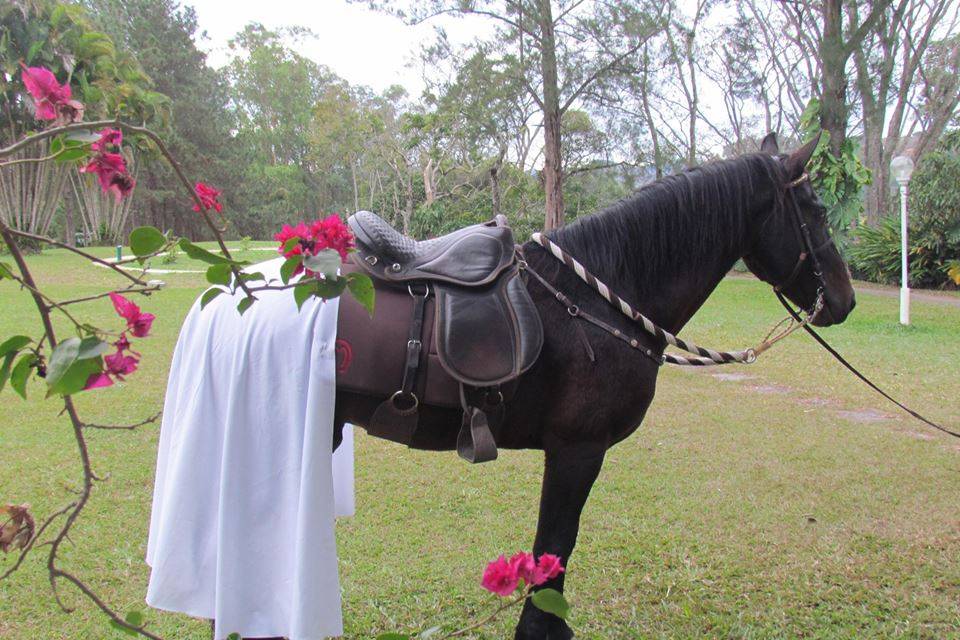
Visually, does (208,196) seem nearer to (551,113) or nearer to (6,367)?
(6,367)

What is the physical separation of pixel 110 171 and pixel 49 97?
0.38ft

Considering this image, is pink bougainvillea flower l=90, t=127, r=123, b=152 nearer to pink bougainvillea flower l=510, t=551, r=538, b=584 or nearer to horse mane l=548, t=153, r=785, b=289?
pink bougainvillea flower l=510, t=551, r=538, b=584

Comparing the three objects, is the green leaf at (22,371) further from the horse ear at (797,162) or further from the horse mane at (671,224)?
the horse ear at (797,162)

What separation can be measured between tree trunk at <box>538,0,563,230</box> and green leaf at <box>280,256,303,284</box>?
11.8 metres

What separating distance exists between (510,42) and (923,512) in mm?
12485

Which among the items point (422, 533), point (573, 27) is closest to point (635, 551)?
point (422, 533)

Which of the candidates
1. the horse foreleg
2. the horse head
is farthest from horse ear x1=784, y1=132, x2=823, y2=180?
the horse foreleg

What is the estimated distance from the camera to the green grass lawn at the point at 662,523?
8.27ft

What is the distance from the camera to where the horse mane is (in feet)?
6.68

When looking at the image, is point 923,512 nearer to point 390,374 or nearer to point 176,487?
point 390,374

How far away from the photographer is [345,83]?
37.2m

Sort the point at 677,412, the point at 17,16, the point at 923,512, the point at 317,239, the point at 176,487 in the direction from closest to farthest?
the point at 317,239 < the point at 176,487 < the point at 923,512 < the point at 677,412 < the point at 17,16

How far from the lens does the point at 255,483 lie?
5.48 ft

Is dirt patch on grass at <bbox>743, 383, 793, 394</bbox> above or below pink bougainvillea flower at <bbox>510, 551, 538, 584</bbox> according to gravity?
below
